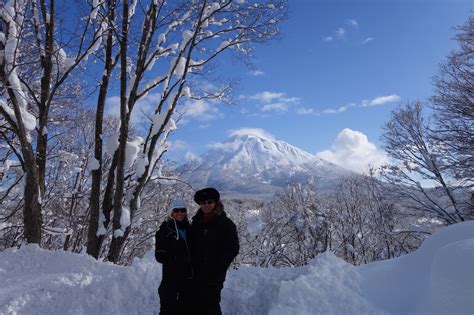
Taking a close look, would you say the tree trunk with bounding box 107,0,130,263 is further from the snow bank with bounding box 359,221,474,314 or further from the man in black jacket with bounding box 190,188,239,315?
the snow bank with bounding box 359,221,474,314

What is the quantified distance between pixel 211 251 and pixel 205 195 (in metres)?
0.62

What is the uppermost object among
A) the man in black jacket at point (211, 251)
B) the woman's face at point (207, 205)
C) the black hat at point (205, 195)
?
the black hat at point (205, 195)

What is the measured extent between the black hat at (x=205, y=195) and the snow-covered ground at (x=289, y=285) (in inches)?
59.6

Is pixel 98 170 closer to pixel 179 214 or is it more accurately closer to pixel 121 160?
pixel 121 160

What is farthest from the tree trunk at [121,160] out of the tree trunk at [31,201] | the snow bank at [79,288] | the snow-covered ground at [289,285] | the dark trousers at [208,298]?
the dark trousers at [208,298]

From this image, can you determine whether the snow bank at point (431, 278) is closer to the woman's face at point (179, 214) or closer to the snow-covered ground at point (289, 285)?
the snow-covered ground at point (289, 285)

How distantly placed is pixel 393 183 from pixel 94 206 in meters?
12.8

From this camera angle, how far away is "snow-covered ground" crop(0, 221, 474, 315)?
3.89 meters

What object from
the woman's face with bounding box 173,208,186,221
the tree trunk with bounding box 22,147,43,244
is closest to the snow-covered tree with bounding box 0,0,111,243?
the tree trunk with bounding box 22,147,43,244

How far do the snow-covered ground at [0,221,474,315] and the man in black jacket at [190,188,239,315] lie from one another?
0.79 m

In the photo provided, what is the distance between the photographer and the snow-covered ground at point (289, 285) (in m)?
3.89

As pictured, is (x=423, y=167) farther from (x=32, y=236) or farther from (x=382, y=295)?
(x=32, y=236)

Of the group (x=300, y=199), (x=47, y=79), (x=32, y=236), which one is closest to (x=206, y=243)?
(x=32, y=236)

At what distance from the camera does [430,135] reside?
14.2m
